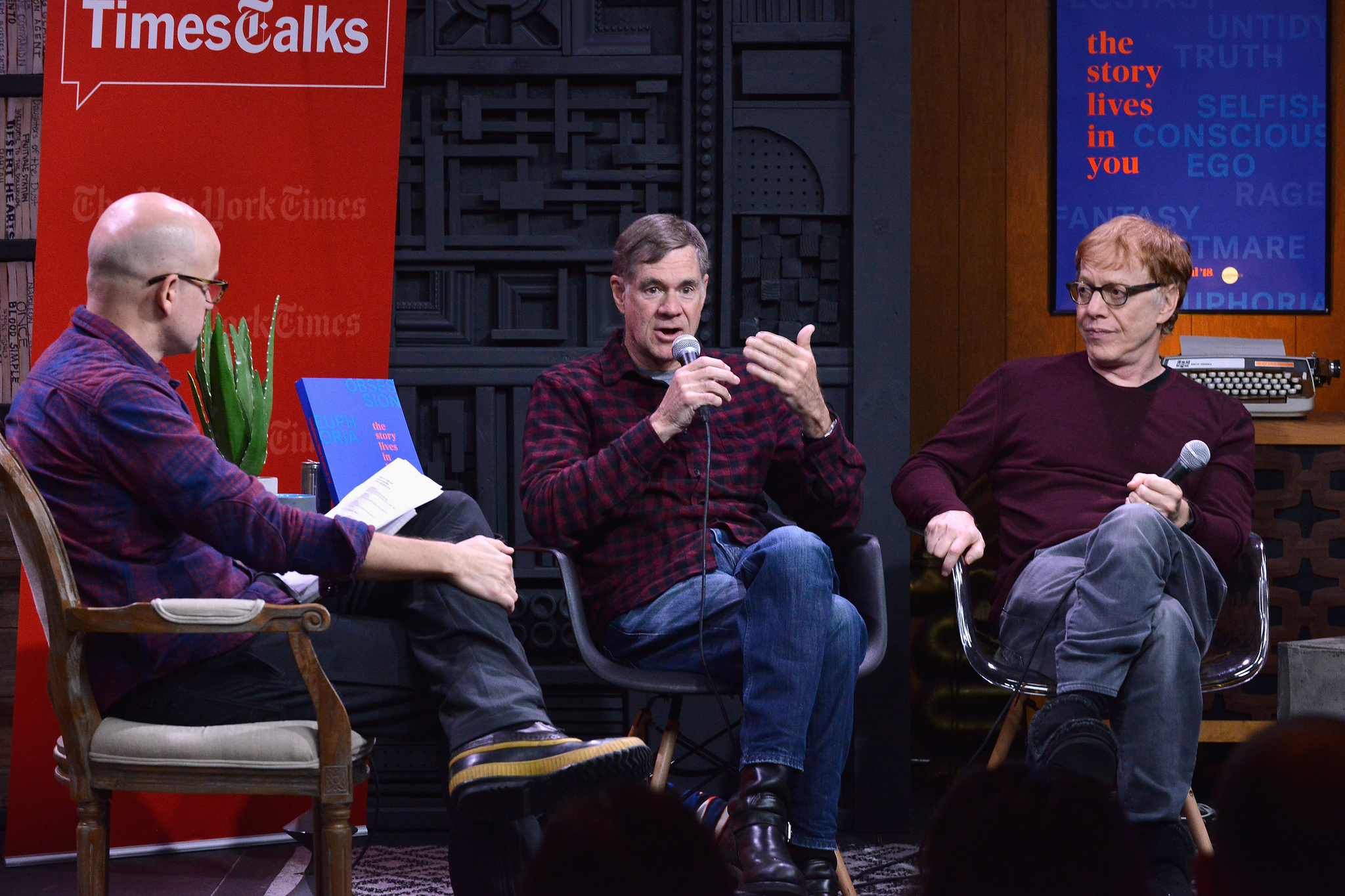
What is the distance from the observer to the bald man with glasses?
5.74 feet

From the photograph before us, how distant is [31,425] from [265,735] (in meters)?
0.60

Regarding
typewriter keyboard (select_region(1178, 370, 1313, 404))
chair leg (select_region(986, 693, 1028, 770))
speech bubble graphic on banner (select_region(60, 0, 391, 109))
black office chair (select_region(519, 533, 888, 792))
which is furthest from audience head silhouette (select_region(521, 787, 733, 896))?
typewriter keyboard (select_region(1178, 370, 1313, 404))

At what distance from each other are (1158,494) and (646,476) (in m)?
1.00

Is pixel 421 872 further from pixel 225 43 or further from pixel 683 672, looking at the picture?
pixel 225 43

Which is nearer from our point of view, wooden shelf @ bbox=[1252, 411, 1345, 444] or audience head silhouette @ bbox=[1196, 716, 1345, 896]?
audience head silhouette @ bbox=[1196, 716, 1345, 896]

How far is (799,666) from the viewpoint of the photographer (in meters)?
2.05

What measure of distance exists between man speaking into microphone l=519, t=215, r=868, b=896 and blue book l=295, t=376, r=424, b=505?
1.20ft

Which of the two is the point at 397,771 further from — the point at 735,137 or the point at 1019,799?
the point at 1019,799

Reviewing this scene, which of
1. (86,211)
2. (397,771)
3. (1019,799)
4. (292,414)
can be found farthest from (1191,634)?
(86,211)

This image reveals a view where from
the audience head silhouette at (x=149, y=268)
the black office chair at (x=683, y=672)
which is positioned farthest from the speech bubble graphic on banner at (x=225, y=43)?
the black office chair at (x=683, y=672)

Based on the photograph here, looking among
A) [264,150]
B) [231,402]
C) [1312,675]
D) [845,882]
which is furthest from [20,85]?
[1312,675]

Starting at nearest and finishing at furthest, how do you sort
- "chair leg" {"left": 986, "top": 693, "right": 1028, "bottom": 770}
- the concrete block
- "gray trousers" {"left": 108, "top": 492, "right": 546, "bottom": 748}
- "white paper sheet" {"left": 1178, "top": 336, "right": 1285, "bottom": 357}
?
"gray trousers" {"left": 108, "top": 492, "right": 546, "bottom": 748}, "chair leg" {"left": 986, "top": 693, "right": 1028, "bottom": 770}, the concrete block, "white paper sheet" {"left": 1178, "top": 336, "right": 1285, "bottom": 357}

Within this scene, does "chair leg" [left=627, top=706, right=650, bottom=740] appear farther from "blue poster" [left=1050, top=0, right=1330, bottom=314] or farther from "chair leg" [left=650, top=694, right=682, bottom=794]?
"blue poster" [left=1050, top=0, right=1330, bottom=314]

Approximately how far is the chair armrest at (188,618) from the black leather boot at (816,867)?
92 cm
